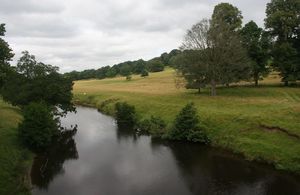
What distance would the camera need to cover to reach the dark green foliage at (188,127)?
48000 mm

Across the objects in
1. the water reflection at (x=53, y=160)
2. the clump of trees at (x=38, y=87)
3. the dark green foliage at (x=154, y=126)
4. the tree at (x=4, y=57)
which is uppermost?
the tree at (x=4, y=57)

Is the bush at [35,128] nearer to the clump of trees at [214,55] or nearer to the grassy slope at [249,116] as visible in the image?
the grassy slope at [249,116]

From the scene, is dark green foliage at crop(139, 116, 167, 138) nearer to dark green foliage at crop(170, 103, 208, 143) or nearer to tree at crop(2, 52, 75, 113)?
dark green foliage at crop(170, 103, 208, 143)

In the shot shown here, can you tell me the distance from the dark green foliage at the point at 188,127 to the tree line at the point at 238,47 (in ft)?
64.6

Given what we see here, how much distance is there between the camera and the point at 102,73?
643ft

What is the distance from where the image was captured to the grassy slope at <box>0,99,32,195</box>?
3166 cm

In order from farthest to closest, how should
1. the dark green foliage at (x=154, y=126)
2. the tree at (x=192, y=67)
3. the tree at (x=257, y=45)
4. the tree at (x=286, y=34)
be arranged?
the tree at (x=257, y=45) → the tree at (x=286, y=34) → the tree at (x=192, y=67) → the dark green foliage at (x=154, y=126)

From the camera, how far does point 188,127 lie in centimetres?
4897

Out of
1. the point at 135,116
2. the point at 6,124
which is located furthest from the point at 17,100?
the point at 135,116

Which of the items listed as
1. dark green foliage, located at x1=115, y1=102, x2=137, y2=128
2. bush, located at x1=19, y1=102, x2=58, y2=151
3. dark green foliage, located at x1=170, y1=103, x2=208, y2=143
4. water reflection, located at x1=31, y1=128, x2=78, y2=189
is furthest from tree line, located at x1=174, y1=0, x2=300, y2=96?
bush, located at x1=19, y1=102, x2=58, y2=151

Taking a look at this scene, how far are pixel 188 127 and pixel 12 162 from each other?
23.6m

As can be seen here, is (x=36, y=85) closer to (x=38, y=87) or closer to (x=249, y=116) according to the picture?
(x=38, y=87)

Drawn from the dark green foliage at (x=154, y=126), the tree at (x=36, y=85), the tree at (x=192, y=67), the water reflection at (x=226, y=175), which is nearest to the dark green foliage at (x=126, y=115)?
the dark green foliage at (x=154, y=126)

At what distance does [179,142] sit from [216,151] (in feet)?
21.4
